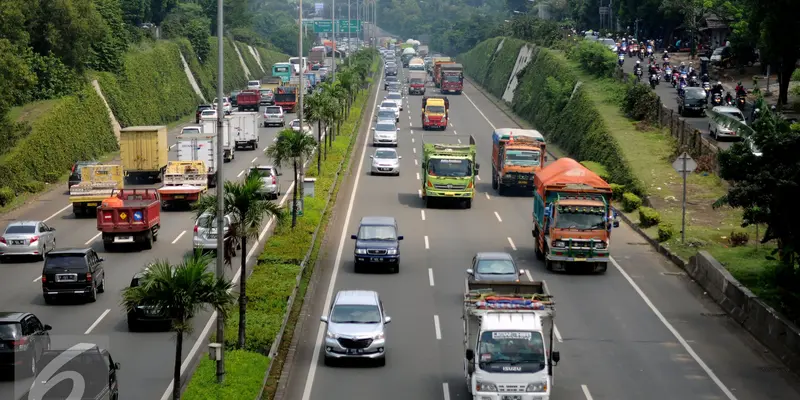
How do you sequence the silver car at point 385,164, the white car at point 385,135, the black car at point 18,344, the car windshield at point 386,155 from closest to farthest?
the black car at point 18,344, the silver car at point 385,164, the car windshield at point 386,155, the white car at point 385,135

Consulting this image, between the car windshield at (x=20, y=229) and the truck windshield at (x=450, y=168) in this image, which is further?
the truck windshield at (x=450, y=168)

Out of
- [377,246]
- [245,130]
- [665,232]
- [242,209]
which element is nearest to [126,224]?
[377,246]

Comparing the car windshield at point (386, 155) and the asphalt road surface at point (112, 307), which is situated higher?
the car windshield at point (386, 155)


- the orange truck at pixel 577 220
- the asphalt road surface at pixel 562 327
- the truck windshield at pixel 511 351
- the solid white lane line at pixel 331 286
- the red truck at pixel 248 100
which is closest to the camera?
the truck windshield at pixel 511 351

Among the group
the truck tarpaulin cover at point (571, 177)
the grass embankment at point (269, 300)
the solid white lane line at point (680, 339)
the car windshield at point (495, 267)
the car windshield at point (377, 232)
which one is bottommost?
the solid white lane line at point (680, 339)

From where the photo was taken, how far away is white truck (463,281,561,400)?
72.0ft

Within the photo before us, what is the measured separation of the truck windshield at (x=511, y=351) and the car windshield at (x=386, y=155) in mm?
39750

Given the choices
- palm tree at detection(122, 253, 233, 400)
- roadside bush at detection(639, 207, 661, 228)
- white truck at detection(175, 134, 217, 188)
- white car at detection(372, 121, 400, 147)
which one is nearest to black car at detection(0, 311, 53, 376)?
palm tree at detection(122, 253, 233, 400)

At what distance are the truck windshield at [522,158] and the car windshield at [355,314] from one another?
27.1m

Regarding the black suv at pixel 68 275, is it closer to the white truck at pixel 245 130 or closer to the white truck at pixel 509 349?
the white truck at pixel 509 349

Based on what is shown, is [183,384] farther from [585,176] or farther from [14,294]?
[585,176]

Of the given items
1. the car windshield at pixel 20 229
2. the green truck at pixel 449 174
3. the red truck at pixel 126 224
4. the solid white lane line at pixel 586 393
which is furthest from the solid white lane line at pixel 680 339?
the car windshield at pixel 20 229

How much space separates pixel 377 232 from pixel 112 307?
32.2ft

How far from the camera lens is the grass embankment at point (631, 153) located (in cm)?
3838
